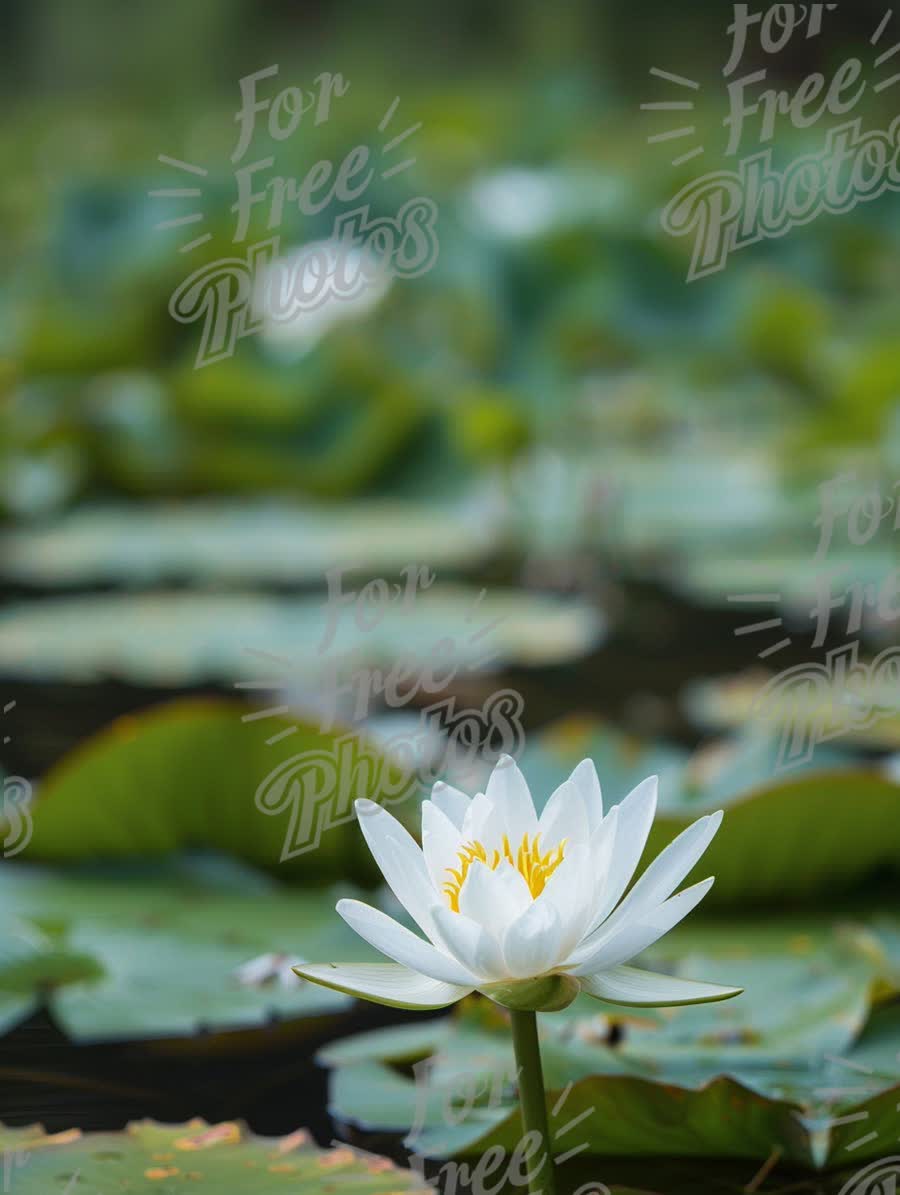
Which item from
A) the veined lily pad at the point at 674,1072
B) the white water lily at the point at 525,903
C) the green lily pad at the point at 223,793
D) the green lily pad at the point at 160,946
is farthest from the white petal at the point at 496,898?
the green lily pad at the point at 223,793

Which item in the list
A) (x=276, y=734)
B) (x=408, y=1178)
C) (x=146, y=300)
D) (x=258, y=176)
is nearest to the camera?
(x=408, y=1178)

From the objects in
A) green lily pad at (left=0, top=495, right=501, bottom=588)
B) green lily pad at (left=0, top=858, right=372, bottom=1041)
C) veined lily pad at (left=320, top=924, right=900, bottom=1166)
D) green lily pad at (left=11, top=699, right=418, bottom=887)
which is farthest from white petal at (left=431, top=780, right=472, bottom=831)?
green lily pad at (left=0, top=495, right=501, bottom=588)

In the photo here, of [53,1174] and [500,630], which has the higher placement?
[500,630]

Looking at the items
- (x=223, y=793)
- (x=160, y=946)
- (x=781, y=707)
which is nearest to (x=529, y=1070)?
(x=160, y=946)

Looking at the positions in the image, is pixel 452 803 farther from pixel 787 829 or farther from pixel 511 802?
pixel 787 829

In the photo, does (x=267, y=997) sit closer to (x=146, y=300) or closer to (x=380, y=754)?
(x=380, y=754)

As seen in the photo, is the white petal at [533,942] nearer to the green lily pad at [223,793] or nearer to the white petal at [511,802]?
the white petal at [511,802]

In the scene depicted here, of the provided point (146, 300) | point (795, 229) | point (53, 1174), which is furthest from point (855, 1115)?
point (795, 229)

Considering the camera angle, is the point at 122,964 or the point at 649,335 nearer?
the point at 122,964
